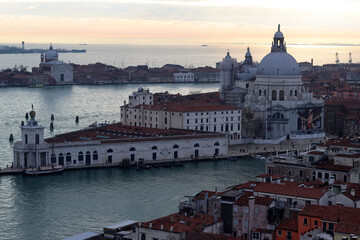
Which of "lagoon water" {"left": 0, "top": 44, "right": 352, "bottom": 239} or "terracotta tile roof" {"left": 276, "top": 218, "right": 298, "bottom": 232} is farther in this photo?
"lagoon water" {"left": 0, "top": 44, "right": 352, "bottom": 239}

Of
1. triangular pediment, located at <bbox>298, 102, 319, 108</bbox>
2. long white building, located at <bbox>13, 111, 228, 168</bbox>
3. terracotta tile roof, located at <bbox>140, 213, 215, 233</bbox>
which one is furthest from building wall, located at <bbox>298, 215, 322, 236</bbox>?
triangular pediment, located at <bbox>298, 102, 319, 108</bbox>

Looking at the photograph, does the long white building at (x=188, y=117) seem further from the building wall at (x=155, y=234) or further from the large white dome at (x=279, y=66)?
the building wall at (x=155, y=234)

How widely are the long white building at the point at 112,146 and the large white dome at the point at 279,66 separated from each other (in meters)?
9.78

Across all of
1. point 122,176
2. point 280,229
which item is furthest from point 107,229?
point 122,176

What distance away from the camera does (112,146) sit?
3516 cm

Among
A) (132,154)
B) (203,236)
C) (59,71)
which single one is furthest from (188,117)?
(59,71)

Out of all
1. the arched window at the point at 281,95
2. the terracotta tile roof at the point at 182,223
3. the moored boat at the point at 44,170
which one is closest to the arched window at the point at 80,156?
the moored boat at the point at 44,170

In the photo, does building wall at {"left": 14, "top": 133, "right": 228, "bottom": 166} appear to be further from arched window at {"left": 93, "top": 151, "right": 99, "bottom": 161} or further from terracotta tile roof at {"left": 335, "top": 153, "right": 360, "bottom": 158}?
terracotta tile roof at {"left": 335, "top": 153, "right": 360, "bottom": 158}

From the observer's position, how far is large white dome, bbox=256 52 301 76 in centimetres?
4725

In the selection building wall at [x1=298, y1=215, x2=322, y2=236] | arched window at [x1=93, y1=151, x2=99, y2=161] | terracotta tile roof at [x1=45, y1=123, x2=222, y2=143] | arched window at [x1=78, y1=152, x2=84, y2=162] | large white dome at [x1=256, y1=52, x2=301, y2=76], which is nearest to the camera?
building wall at [x1=298, y1=215, x2=322, y2=236]

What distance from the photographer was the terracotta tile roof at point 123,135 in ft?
117

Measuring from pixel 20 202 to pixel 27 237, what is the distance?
5013 millimetres

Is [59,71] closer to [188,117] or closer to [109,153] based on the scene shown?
[188,117]

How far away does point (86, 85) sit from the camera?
11906 cm
